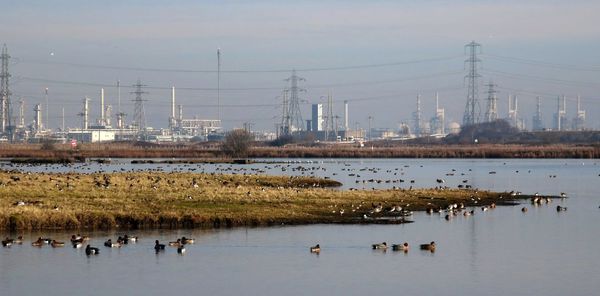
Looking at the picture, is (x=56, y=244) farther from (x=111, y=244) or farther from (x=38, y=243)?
(x=111, y=244)

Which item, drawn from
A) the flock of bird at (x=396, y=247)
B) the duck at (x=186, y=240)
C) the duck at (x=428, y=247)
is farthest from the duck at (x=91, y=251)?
the duck at (x=428, y=247)

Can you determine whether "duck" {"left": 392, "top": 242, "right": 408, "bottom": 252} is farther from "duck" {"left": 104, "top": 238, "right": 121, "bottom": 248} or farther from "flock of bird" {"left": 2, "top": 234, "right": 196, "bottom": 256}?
"duck" {"left": 104, "top": 238, "right": 121, "bottom": 248}

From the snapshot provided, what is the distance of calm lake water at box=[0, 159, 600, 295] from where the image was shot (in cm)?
2550

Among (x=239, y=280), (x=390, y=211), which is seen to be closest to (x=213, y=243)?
(x=239, y=280)

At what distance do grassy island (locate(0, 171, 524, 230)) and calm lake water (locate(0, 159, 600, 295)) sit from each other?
144 centimetres

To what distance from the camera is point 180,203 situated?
133 ft

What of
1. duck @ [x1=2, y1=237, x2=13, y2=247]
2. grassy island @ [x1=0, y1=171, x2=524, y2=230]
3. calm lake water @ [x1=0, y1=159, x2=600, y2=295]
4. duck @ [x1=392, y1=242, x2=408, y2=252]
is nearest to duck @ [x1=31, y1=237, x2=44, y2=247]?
calm lake water @ [x1=0, y1=159, x2=600, y2=295]

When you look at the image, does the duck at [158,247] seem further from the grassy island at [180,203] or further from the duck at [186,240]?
the grassy island at [180,203]

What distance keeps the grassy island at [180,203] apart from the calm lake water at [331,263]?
1.44 m

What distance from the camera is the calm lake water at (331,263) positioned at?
1004 inches

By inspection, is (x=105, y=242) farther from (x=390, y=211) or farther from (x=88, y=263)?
(x=390, y=211)

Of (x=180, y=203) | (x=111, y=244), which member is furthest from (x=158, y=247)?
(x=180, y=203)

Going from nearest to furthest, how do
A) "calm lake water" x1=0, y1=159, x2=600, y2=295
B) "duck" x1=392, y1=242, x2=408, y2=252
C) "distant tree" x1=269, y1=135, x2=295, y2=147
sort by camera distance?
"calm lake water" x1=0, y1=159, x2=600, y2=295
"duck" x1=392, y1=242, x2=408, y2=252
"distant tree" x1=269, y1=135, x2=295, y2=147

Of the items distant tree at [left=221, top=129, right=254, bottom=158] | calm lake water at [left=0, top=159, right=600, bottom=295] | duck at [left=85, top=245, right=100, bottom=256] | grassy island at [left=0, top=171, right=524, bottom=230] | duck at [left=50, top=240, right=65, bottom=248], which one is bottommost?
calm lake water at [left=0, top=159, right=600, bottom=295]
